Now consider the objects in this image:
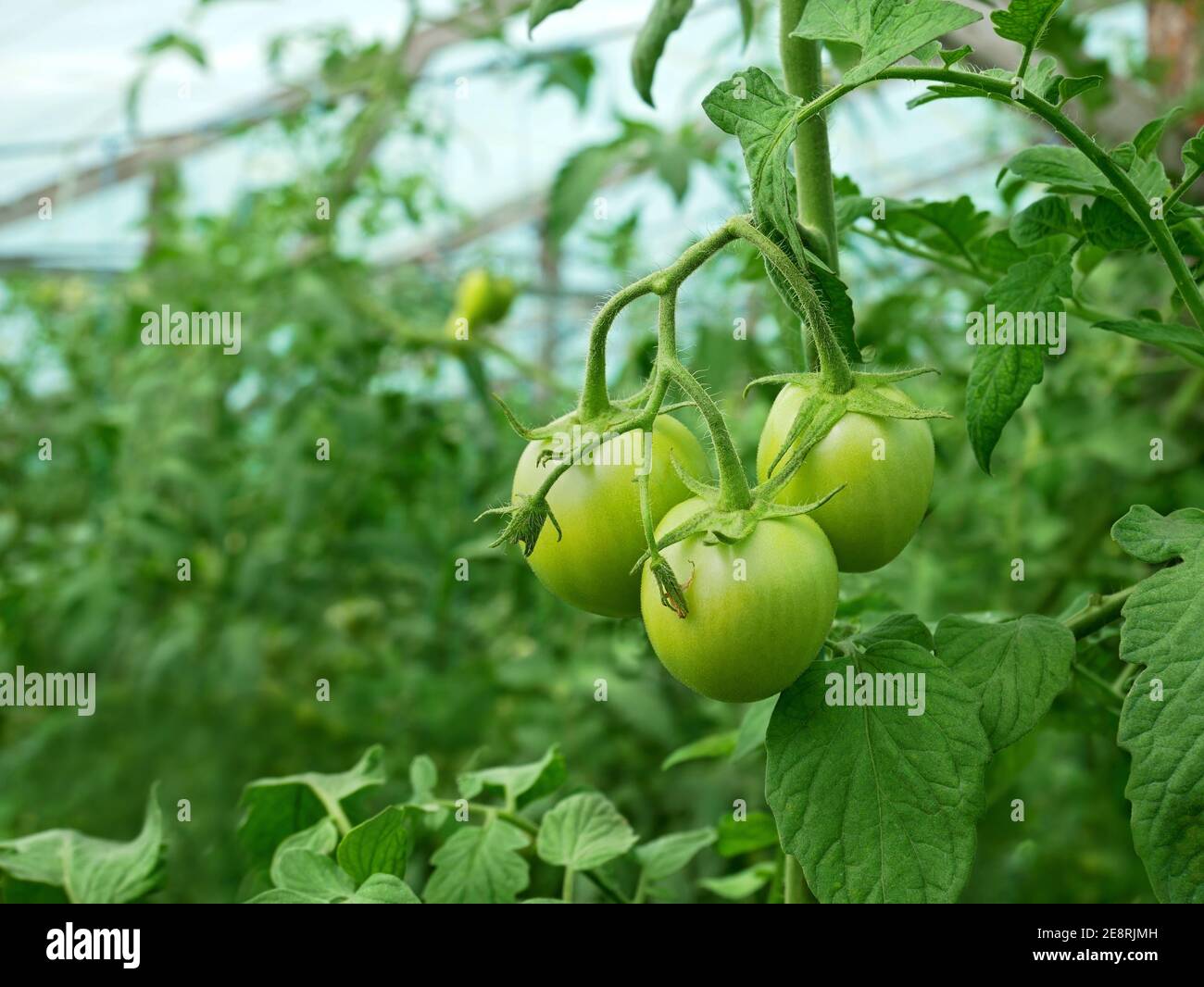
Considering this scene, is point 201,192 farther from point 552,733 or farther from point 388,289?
point 552,733

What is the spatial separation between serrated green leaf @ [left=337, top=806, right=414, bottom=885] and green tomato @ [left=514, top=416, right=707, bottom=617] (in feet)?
0.48

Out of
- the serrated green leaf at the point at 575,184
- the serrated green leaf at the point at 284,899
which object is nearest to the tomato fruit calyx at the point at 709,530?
the serrated green leaf at the point at 284,899

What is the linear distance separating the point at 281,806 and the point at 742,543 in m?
0.36

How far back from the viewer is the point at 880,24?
0.42 metres

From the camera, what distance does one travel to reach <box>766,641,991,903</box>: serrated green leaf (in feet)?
1.37

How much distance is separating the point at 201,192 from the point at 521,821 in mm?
3508

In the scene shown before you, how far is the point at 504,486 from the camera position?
5.07 ft

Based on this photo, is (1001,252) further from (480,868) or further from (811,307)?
(480,868)

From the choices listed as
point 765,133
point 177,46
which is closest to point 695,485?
point 765,133

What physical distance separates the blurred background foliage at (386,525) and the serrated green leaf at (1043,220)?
553 millimetres

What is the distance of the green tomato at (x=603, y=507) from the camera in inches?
17.6

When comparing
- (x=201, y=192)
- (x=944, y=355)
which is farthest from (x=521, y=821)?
(x=201, y=192)

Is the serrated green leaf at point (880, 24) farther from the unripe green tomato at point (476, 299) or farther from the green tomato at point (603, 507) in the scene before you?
the unripe green tomato at point (476, 299)

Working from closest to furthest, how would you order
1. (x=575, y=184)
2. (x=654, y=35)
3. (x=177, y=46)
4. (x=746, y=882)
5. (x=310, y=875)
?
(x=310, y=875) < (x=654, y=35) < (x=746, y=882) < (x=575, y=184) < (x=177, y=46)
